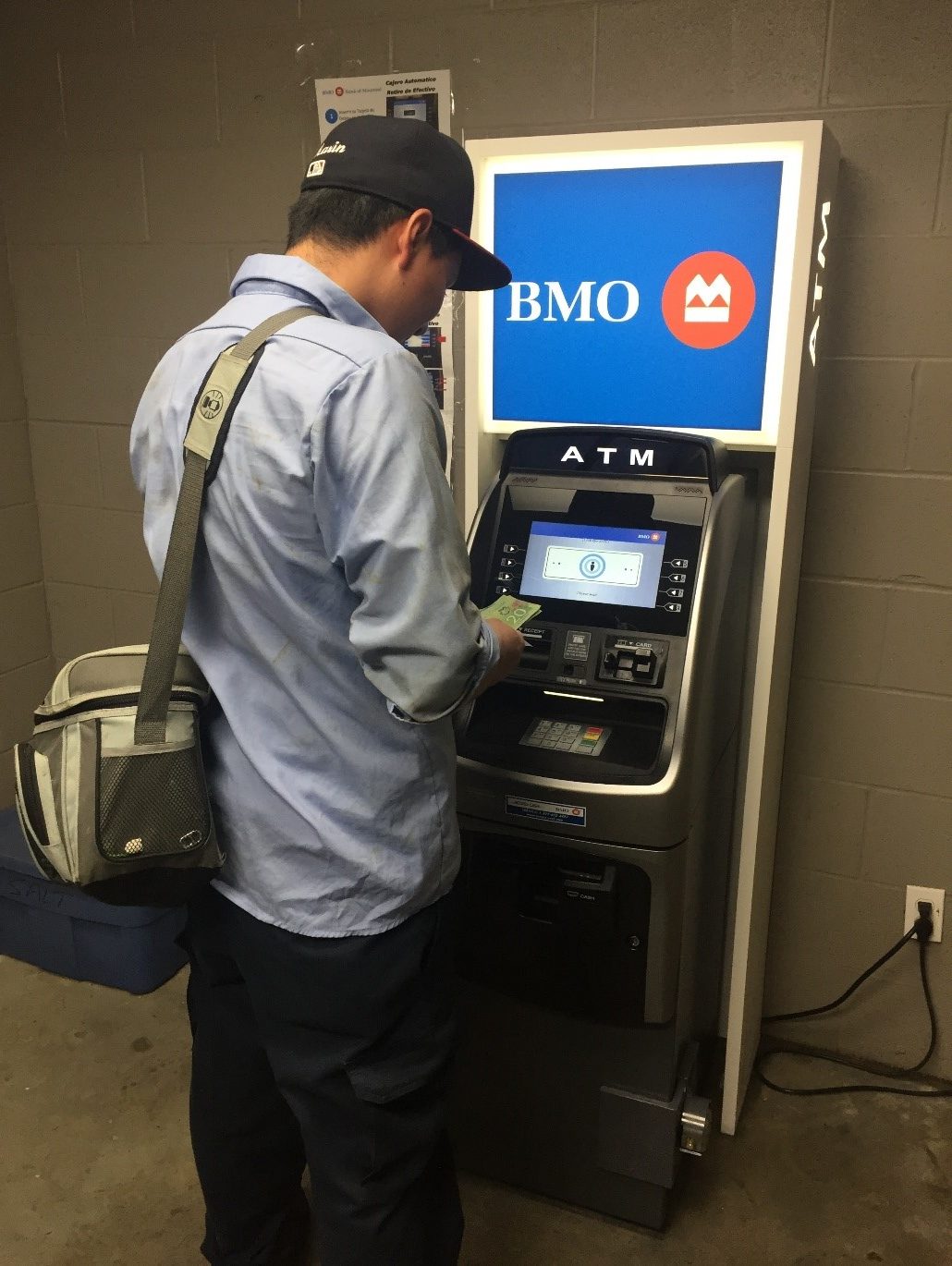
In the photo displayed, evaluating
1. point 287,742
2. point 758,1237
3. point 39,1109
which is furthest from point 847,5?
point 39,1109

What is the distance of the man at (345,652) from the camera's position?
1.11 m

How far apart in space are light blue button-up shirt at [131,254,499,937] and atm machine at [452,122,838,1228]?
353mm

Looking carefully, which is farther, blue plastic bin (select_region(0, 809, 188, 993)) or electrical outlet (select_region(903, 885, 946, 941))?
blue plastic bin (select_region(0, 809, 188, 993))

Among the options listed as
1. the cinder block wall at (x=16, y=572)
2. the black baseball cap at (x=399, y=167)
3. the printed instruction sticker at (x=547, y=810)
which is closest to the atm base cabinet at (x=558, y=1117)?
the printed instruction sticker at (x=547, y=810)

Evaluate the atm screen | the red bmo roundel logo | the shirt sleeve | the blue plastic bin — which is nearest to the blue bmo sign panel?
the red bmo roundel logo

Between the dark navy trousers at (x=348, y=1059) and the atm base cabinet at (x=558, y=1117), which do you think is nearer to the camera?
the dark navy trousers at (x=348, y=1059)

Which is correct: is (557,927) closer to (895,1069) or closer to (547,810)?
(547,810)

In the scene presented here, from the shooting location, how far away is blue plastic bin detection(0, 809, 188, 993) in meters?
2.43

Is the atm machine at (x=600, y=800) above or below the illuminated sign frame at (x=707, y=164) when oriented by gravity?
below

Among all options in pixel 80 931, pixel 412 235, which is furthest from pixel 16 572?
pixel 412 235

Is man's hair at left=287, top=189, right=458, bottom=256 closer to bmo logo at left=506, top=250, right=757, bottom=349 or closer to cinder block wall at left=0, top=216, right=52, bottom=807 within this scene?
bmo logo at left=506, top=250, right=757, bottom=349

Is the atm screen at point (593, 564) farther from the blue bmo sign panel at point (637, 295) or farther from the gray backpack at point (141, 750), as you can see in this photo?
the gray backpack at point (141, 750)

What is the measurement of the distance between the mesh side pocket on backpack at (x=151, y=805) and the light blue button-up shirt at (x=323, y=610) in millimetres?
64

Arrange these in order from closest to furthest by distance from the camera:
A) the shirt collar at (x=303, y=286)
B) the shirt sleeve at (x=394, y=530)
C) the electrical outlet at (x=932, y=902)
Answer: the shirt sleeve at (x=394, y=530) < the shirt collar at (x=303, y=286) < the electrical outlet at (x=932, y=902)
